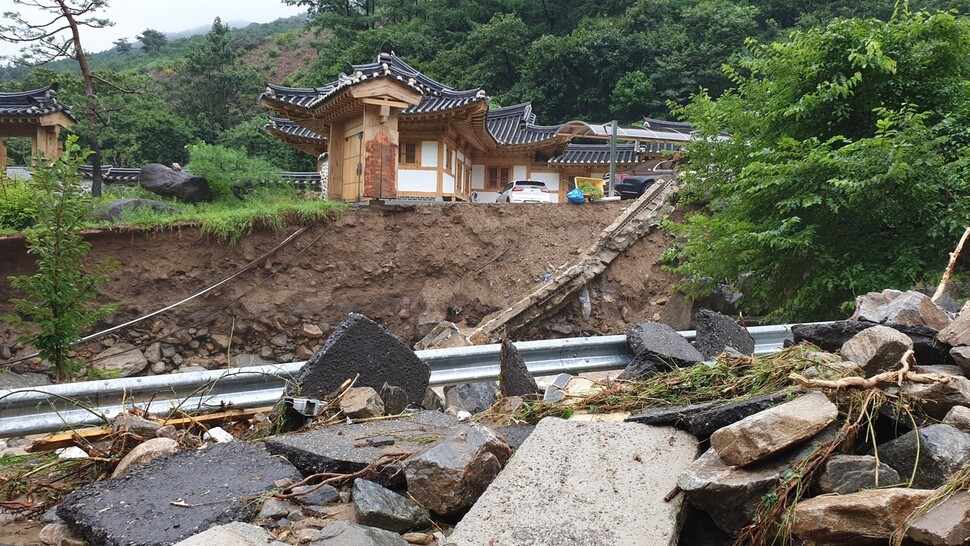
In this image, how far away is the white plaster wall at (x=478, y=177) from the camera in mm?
27000

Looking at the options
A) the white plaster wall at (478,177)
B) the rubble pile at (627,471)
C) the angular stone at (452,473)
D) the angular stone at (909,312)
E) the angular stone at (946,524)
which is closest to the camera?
the angular stone at (946,524)

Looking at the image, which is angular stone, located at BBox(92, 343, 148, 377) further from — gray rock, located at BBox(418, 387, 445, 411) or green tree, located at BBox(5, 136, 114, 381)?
gray rock, located at BBox(418, 387, 445, 411)

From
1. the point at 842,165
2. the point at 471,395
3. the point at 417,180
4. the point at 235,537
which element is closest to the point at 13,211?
the point at 417,180

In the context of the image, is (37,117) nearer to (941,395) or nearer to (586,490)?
(586,490)

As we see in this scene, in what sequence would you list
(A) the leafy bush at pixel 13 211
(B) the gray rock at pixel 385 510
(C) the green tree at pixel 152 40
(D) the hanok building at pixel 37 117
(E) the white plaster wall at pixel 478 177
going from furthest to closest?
(C) the green tree at pixel 152 40 → (E) the white plaster wall at pixel 478 177 → (D) the hanok building at pixel 37 117 → (A) the leafy bush at pixel 13 211 → (B) the gray rock at pixel 385 510

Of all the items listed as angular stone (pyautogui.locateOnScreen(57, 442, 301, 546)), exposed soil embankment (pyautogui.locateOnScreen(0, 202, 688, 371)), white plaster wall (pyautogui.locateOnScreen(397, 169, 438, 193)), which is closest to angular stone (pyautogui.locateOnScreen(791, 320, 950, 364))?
angular stone (pyautogui.locateOnScreen(57, 442, 301, 546))

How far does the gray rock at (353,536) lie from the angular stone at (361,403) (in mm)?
1063

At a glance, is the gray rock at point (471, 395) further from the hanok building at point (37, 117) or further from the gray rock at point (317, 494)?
the hanok building at point (37, 117)

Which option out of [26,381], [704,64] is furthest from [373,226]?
[704,64]

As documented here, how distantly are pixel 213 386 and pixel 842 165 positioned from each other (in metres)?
6.38

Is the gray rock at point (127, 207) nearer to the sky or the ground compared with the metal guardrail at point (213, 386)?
nearer to the sky

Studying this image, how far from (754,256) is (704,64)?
101ft

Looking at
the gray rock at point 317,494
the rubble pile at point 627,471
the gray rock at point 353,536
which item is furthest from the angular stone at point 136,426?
the gray rock at point 353,536

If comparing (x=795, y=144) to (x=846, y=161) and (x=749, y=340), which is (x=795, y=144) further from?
(x=749, y=340)
